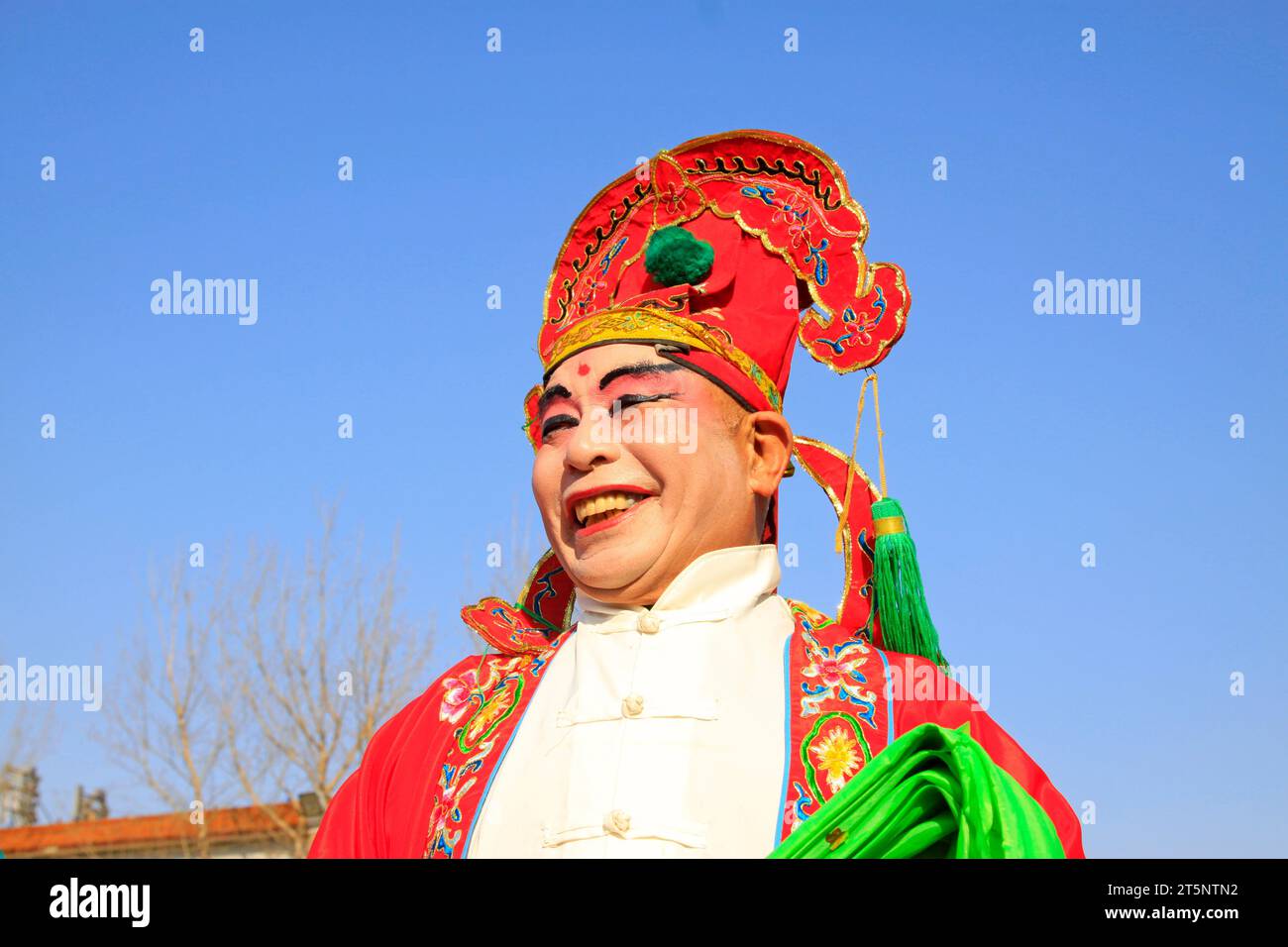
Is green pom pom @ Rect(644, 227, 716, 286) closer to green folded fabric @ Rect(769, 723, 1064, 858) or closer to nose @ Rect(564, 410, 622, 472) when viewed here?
nose @ Rect(564, 410, 622, 472)

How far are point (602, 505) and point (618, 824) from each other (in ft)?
3.17

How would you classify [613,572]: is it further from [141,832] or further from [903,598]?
[141,832]

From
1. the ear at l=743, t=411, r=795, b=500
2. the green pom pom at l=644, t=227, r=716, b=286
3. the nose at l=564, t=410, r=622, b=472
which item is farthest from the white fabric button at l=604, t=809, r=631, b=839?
the green pom pom at l=644, t=227, r=716, b=286

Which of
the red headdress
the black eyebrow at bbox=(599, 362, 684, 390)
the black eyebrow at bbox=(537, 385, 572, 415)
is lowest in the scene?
the black eyebrow at bbox=(537, 385, 572, 415)

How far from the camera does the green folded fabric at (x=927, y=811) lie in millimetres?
3225

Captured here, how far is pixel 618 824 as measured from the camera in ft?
12.2

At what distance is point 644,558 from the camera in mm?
4180

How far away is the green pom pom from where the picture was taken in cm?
449

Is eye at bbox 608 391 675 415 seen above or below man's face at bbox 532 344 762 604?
above

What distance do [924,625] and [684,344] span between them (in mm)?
1083

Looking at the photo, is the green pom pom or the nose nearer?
the nose

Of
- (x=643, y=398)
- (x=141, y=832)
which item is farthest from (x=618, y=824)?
(x=141, y=832)

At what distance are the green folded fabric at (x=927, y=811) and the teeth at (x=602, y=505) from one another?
113cm

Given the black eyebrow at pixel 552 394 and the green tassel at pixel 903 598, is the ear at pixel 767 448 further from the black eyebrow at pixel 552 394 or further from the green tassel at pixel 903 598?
the black eyebrow at pixel 552 394
